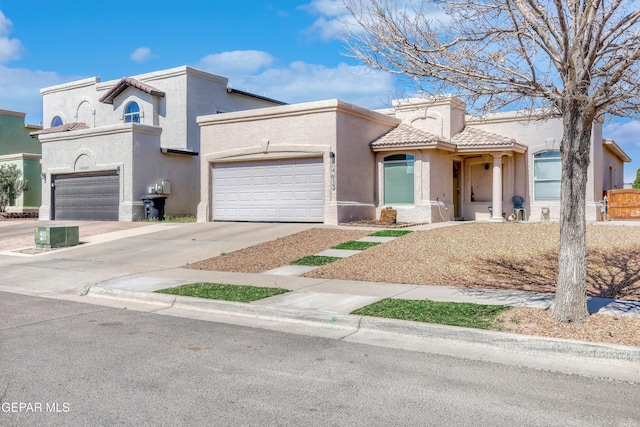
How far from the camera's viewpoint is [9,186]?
1205 inches

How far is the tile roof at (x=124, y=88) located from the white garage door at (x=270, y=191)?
835 centimetres

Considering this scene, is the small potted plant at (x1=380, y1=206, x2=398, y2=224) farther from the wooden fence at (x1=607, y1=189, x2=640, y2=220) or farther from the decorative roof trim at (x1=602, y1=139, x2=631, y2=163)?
the decorative roof trim at (x1=602, y1=139, x2=631, y2=163)

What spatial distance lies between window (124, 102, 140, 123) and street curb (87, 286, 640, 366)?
22.1 metres

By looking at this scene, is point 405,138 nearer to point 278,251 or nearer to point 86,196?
point 278,251

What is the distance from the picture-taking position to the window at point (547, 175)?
2189 cm

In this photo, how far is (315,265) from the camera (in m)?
13.3

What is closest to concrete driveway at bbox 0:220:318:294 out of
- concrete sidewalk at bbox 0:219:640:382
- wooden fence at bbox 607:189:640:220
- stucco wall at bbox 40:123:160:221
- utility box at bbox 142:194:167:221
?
concrete sidewalk at bbox 0:219:640:382

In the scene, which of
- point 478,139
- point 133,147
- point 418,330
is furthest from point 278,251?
point 133,147

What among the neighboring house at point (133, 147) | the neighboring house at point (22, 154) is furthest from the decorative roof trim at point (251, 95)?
the neighboring house at point (22, 154)

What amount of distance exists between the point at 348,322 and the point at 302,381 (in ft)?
8.26

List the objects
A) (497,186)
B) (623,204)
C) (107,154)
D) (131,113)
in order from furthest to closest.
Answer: (131,113)
(107,154)
(623,204)
(497,186)

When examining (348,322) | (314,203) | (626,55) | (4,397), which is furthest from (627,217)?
(4,397)

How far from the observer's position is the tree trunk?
24.3ft

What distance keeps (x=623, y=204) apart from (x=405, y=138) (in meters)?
9.11
